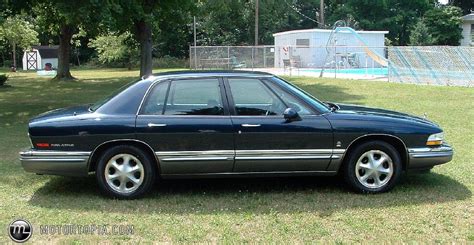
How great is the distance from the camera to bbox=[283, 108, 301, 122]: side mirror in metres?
5.54

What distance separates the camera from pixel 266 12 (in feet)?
163

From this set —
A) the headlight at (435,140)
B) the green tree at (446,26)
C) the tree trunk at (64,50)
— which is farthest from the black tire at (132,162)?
the green tree at (446,26)

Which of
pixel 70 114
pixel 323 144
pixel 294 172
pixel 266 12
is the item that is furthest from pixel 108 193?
pixel 266 12

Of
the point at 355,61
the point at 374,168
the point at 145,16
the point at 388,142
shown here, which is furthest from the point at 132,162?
the point at 355,61

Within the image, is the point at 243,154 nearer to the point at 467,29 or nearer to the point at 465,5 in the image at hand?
Answer: the point at 467,29

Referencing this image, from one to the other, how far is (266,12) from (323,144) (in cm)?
4551

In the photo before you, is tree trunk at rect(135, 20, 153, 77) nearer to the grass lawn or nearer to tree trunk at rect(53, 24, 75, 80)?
tree trunk at rect(53, 24, 75, 80)

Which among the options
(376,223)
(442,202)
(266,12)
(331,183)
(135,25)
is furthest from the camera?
(266,12)

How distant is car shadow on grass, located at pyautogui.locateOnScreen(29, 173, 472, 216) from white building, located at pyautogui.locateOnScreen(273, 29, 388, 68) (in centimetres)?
2685

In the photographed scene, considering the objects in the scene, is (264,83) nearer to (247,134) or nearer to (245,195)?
(247,134)

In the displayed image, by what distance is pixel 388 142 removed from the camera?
579cm

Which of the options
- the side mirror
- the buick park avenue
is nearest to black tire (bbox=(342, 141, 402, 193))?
the buick park avenue

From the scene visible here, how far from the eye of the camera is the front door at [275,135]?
5539mm

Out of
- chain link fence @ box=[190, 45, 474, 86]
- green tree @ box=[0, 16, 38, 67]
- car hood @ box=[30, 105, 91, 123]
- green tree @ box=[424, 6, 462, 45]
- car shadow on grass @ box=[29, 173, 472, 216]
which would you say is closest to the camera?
car shadow on grass @ box=[29, 173, 472, 216]
